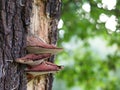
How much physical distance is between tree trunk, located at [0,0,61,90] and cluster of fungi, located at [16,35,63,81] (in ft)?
0.09

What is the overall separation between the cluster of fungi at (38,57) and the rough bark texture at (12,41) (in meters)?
Result: 0.03

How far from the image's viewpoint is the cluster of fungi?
1832mm

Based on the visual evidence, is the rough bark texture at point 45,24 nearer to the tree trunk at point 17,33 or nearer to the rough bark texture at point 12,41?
the tree trunk at point 17,33

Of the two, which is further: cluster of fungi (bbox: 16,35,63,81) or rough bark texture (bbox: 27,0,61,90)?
rough bark texture (bbox: 27,0,61,90)

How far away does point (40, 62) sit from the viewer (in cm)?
187

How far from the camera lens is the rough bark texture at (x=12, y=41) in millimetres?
1781

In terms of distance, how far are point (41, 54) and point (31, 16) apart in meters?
0.20

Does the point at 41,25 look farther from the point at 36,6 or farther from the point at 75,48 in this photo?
the point at 75,48

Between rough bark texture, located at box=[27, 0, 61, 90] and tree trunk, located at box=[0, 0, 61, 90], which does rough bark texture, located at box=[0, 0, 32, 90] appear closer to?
tree trunk, located at box=[0, 0, 61, 90]

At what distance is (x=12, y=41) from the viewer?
5.92ft

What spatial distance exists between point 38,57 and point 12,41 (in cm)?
13

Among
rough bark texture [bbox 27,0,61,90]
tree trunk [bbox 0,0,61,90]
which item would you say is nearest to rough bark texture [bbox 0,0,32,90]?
tree trunk [bbox 0,0,61,90]

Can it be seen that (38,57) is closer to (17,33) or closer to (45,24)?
(17,33)

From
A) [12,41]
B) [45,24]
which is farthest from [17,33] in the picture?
[45,24]
